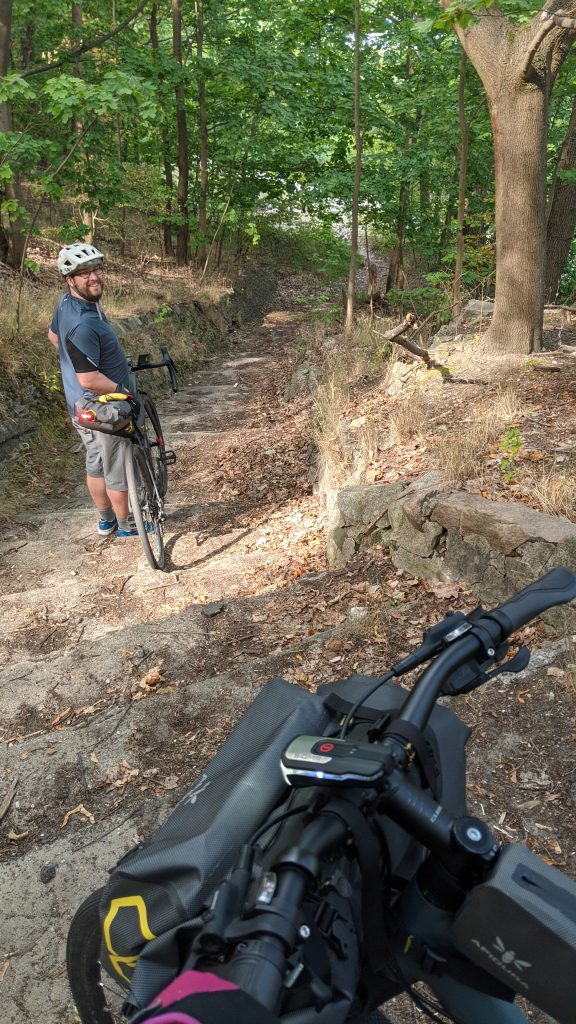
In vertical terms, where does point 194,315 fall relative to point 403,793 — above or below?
above

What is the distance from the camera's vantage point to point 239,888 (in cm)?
96

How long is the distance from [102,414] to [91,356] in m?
Answer: 0.43

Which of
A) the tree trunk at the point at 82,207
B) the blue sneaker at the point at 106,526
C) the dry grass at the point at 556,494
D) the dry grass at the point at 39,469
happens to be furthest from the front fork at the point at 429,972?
the tree trunk at the point at 82,207

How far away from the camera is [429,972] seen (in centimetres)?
114

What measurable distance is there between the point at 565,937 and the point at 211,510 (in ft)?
21.6

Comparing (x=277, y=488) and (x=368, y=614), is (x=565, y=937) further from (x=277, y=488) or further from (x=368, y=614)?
(x=277, y=488)

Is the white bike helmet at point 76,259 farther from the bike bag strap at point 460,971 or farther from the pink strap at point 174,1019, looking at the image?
the pink strap at point 174,1019

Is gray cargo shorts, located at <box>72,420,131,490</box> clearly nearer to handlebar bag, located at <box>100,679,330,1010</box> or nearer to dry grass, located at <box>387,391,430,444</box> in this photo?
dry grass, located at <box>387,391,430,444</box>

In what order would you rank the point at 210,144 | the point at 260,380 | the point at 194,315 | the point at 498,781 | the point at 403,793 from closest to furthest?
1. the point at 403,793
2. the point at 498,781
3. the point at 260,380
4. the point at 194,315
5. the point at 210,144

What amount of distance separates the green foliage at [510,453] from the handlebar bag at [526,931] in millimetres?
4066

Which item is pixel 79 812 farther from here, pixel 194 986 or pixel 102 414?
pixel 102 414

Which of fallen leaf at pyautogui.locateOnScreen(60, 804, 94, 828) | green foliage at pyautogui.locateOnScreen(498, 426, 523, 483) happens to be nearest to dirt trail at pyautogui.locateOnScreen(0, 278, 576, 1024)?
fallen leaf at pyautogui.locateOnScreen(60, 804, 94, 828)

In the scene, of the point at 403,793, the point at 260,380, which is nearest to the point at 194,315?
the point at 260,380

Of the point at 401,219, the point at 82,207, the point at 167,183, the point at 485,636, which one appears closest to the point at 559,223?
the point at 401,219
